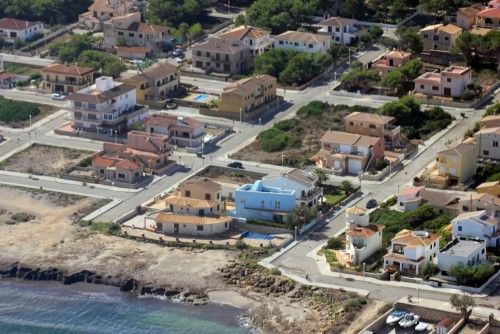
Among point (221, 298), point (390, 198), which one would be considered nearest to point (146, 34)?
point (390, 198)

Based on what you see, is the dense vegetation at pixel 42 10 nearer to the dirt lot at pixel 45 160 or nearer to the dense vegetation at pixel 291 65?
the dense vegetation at pixel 291 65

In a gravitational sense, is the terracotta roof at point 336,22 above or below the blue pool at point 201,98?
above

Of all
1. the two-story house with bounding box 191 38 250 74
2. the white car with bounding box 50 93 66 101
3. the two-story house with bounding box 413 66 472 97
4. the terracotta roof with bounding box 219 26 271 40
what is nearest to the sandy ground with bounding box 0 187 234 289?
the white car with bounding box 50 93 66 101

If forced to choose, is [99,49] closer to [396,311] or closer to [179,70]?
[179,70]

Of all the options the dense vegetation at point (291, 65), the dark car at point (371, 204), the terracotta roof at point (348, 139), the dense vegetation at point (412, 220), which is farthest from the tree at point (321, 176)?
the dense vegetation at point (291, 65)

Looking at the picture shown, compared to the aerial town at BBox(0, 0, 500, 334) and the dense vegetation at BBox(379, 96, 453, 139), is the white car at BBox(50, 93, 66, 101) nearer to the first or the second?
the aerial town at BBox(0, 0, 500, 334)
